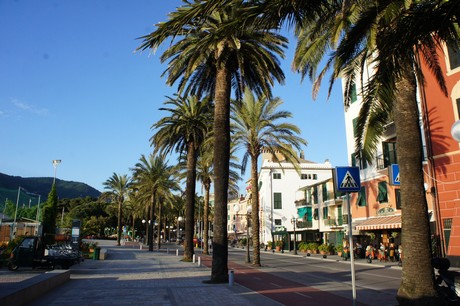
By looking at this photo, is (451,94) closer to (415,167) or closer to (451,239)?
(451,239)

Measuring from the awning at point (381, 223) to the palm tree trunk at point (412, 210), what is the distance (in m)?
20.7

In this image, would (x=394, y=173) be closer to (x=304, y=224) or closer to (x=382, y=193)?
(x=382, y=193)

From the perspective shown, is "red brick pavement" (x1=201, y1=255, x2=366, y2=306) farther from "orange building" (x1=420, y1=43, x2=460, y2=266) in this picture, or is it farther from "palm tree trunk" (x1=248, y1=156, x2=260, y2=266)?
"orange building" (x1=420, y1=43, x2=460, y2=266)

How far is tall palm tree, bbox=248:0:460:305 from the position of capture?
6.90 meters

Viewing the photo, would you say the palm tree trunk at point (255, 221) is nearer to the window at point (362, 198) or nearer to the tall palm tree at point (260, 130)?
the tall palm tree at point (260, 130)

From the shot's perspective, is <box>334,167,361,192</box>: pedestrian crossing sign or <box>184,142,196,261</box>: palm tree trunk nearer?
<box>334,167,361,192</box>: pedestrian crossing sign

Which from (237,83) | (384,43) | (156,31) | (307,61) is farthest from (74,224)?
(384,43)

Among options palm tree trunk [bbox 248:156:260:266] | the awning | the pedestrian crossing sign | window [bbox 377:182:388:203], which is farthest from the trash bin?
the pedestrian crossing sign

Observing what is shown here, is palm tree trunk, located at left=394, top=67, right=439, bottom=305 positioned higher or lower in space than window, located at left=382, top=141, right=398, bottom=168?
lower

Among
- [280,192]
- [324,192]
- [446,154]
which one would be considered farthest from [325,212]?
[446,154]

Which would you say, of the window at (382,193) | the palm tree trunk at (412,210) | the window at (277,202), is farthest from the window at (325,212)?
the palm tree trunk at (412,210)

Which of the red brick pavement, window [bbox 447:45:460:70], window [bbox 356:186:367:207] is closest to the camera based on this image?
the red brick pavement

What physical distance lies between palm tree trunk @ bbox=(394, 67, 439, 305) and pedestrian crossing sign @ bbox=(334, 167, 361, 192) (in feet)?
6.27

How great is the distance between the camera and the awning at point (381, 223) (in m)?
29.6
